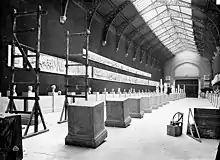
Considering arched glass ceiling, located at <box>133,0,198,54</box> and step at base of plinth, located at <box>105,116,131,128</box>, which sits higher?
arched glass ceiling, located at <box>133,0,198,54</box>

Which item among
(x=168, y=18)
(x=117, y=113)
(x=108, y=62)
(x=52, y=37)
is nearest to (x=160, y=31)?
(x=168, y=18)

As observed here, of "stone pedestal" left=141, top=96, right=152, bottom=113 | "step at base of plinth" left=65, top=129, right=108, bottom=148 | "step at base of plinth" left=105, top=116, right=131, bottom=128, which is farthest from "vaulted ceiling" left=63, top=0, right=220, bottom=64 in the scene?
"step at base of plinth" left=65, top=129, right=108, bottom=148

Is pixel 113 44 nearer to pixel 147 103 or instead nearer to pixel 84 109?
pixel 147 103

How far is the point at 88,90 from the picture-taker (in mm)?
10680

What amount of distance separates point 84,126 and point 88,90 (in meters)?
6.83

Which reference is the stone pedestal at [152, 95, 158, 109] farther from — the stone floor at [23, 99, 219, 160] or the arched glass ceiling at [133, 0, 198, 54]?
the arched glass ceiling at [133, 0, 198, 54]

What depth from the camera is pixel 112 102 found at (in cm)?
584

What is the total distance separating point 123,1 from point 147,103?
28.6 feet

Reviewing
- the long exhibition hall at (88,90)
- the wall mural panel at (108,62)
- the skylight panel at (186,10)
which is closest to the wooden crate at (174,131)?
the long exhibition hall at (88,90)

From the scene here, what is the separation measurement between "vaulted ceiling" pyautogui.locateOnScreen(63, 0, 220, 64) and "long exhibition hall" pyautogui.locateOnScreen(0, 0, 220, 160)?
10 centimetres

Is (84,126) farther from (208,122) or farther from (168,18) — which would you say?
(168,18)

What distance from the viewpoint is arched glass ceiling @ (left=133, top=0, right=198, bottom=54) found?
1659 cm

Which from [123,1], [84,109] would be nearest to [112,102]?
[84,109]

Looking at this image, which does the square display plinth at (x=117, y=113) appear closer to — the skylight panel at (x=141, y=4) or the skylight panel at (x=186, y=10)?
the skylight panel at (x=141, y=4)
